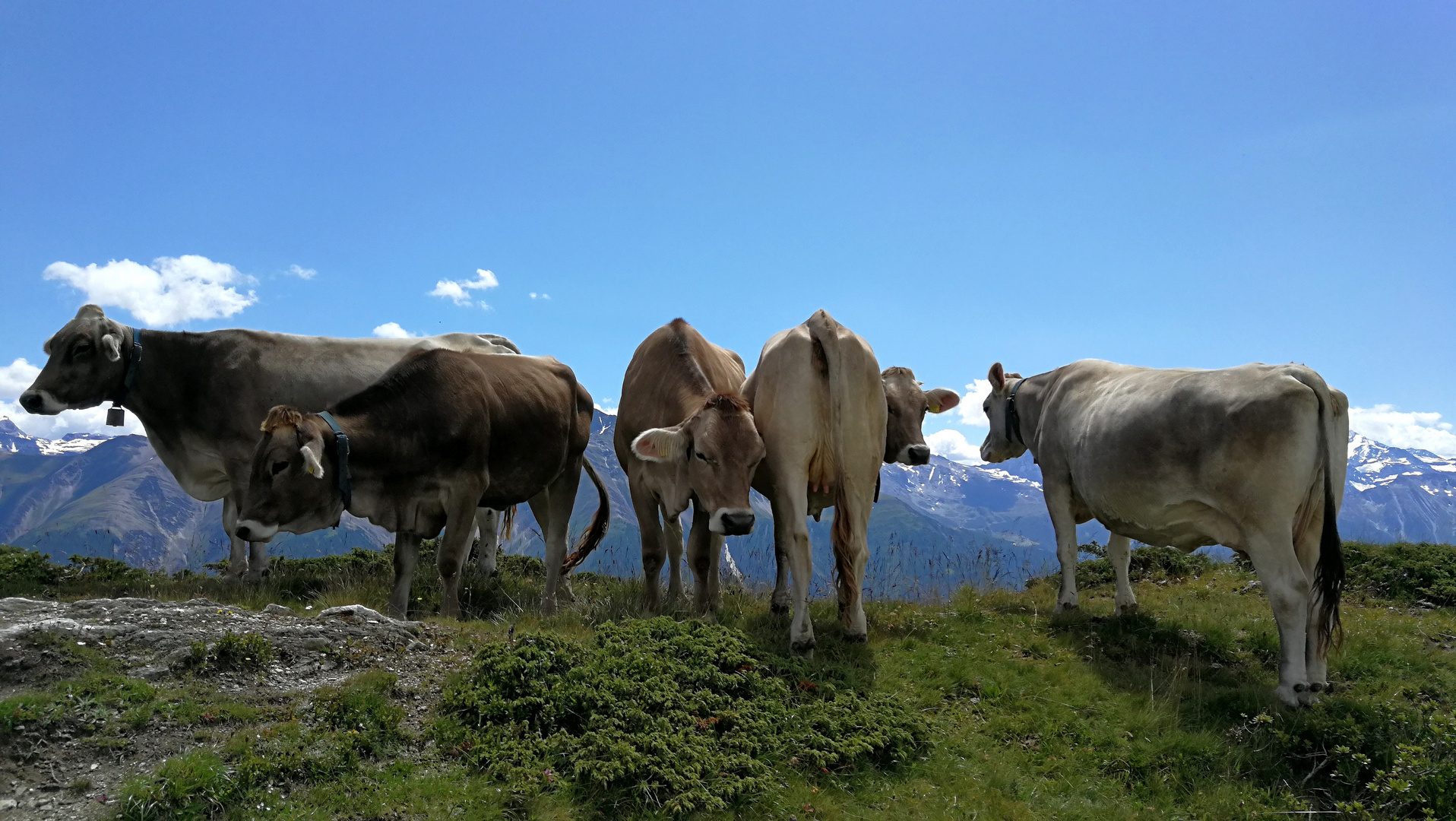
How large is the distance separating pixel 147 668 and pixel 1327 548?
961 cm

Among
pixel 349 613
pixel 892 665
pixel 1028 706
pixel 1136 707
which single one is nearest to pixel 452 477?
pixel 349 613

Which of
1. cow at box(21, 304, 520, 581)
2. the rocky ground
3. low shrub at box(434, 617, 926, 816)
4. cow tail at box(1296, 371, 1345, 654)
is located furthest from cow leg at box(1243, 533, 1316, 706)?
cow at box(21, 304, 520, 581)

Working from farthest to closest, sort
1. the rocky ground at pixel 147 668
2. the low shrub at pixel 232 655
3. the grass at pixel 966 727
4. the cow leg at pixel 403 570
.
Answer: the cow leg at pixel 403 570, the low shrub at pixel 232 655, the grass at pixel 966 727, the rocky ground at pixel 147 668

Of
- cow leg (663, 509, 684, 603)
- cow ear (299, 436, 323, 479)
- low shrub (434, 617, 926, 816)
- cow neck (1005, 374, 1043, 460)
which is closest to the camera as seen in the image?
low shrub (434, 617, 926, 816)

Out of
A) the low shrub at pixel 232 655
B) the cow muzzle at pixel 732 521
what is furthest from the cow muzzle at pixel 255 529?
the cow muzzle at pixel 732 521

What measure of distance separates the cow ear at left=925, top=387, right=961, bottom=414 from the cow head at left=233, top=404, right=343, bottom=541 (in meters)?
7.35

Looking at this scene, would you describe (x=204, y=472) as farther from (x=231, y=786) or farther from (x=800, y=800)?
(x=800, y=800)

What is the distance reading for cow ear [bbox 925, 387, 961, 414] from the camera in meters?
12.2

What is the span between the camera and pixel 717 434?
8.57 meters

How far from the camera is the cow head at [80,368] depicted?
11711 millimetres

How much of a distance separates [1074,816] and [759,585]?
710 centimetres

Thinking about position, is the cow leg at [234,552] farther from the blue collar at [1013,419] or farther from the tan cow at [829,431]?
the blue collar at [1013,419]

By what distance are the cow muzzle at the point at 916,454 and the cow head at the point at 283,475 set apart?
255 inches

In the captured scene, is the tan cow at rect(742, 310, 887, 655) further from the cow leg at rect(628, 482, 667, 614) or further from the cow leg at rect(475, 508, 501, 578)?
the cow leg at rect(475, 508, 501, 578)
